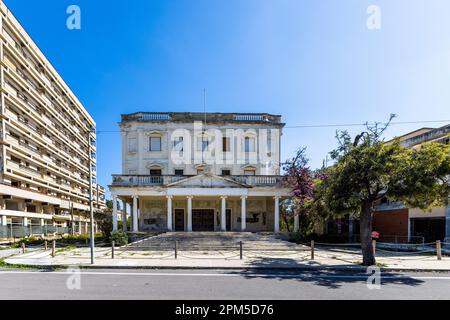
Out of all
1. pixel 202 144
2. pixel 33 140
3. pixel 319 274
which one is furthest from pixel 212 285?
pixel 33 140

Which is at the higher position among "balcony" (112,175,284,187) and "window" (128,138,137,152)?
"window" (128,138,137,152)

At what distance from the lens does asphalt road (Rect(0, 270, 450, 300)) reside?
8641 mm

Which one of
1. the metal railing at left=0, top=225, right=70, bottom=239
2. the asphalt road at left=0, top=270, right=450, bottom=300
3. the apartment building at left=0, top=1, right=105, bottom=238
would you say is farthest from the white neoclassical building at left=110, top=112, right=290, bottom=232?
the asphalt road at left=0, top=270, right=450, bottom=300

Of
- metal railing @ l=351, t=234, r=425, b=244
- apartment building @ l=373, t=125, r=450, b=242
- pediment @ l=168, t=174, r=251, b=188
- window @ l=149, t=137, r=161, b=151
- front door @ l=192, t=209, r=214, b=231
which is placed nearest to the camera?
apartment building @ l=373, t=125, r=450, b=242

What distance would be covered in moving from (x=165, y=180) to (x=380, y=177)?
61.6 feet

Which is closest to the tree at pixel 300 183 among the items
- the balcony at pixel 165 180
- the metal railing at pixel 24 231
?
the balcony at pixel 165 180

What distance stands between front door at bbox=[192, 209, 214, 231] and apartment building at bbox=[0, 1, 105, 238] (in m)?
12.7

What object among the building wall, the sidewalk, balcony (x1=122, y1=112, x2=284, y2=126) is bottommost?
the sidewalk

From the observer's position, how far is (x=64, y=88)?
172 ft

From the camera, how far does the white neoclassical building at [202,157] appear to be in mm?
30312

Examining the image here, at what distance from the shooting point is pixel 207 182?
26578mm

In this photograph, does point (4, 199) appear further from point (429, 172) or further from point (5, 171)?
point (429, 172)

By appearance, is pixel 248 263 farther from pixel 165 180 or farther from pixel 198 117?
pixel 198 117

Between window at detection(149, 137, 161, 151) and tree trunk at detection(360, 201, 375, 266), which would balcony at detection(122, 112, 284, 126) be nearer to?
window at detection(149, 137, 161, 151)
